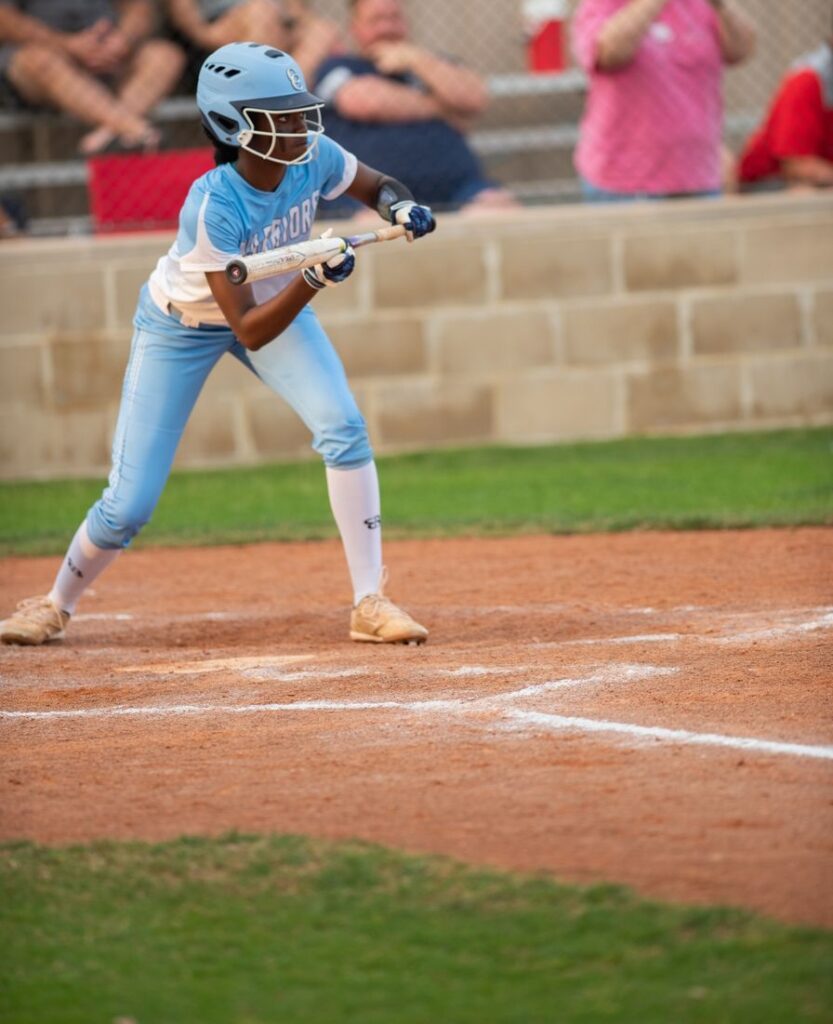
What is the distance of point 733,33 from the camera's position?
10141 mm

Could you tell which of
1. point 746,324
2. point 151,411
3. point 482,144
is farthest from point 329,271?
point 482,144

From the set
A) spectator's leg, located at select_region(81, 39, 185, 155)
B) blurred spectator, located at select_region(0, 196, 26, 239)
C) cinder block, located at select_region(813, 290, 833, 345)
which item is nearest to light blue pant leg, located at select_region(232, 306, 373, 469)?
blurred spectator, located at select_region(0, 196, 26, 239)

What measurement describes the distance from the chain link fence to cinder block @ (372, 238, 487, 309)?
0.40 meters

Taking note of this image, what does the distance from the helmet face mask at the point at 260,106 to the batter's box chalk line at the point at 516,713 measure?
1.69 metres

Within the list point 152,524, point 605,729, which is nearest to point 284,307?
point 605,729

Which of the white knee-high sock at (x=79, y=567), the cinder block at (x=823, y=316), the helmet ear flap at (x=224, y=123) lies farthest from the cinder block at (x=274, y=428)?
the helmet ear flap at (x=224, y=123)

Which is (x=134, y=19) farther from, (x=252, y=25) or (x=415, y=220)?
(x=415, y=220)

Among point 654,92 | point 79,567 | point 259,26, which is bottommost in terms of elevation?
point 79,567

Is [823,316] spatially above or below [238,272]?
below

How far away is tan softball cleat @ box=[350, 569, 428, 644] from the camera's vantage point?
5.41m

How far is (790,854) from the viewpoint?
317 cm

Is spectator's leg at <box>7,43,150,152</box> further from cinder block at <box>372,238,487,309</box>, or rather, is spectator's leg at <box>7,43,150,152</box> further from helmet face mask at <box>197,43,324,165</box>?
helmet face mask at <box>197,43,324,165</box>

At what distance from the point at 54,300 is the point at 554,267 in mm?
3102

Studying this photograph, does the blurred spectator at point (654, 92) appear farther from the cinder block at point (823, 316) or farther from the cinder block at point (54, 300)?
the cinder block at point (54, 300)
